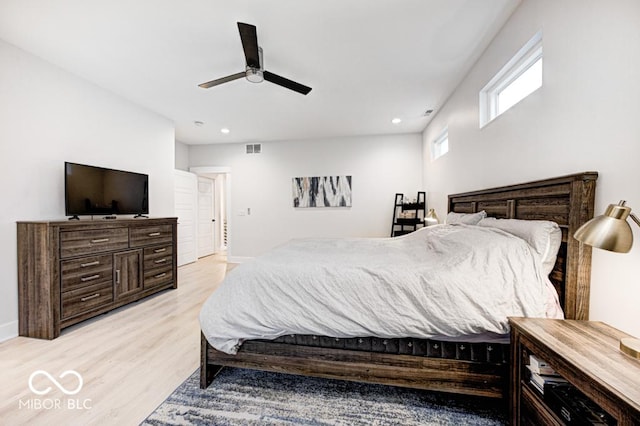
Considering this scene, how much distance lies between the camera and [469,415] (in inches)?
58.1

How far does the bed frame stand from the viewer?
137cm

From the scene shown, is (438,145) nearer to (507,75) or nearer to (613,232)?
(507,75)

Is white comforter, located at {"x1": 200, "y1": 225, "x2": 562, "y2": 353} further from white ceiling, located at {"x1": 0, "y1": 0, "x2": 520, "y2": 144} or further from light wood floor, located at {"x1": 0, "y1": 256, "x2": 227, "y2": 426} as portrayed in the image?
white ceiling, located at {"x1": 0, "y1": 0, "x2": 520, "y2": 144}

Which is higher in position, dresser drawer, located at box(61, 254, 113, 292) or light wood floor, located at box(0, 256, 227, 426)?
dresser drawer, located at box(61, 254, 113, 292)

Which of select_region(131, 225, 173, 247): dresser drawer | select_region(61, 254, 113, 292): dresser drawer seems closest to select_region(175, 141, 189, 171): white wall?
select_region(131, 225, 173, 247): dresser drawer

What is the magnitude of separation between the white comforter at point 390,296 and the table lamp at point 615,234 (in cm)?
43

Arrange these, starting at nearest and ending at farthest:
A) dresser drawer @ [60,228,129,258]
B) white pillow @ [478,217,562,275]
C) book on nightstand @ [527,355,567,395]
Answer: book on nightstand @ [527,355,567,395], white pillow @ [478,217,562,275], dresser drawer @ [60,228,129,258]

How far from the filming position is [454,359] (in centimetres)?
147

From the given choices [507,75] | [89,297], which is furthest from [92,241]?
[507,75]

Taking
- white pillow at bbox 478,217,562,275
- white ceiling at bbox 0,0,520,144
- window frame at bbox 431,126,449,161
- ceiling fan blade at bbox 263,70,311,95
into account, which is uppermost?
white ceiling at bbox 0,0,520,144

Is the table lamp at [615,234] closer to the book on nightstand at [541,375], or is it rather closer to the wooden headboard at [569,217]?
the book on nightstand at [541,375]

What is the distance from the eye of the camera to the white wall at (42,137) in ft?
7.70

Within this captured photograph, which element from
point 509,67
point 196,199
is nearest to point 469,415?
point 509,67

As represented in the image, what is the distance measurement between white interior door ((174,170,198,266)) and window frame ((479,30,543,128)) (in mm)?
5108
